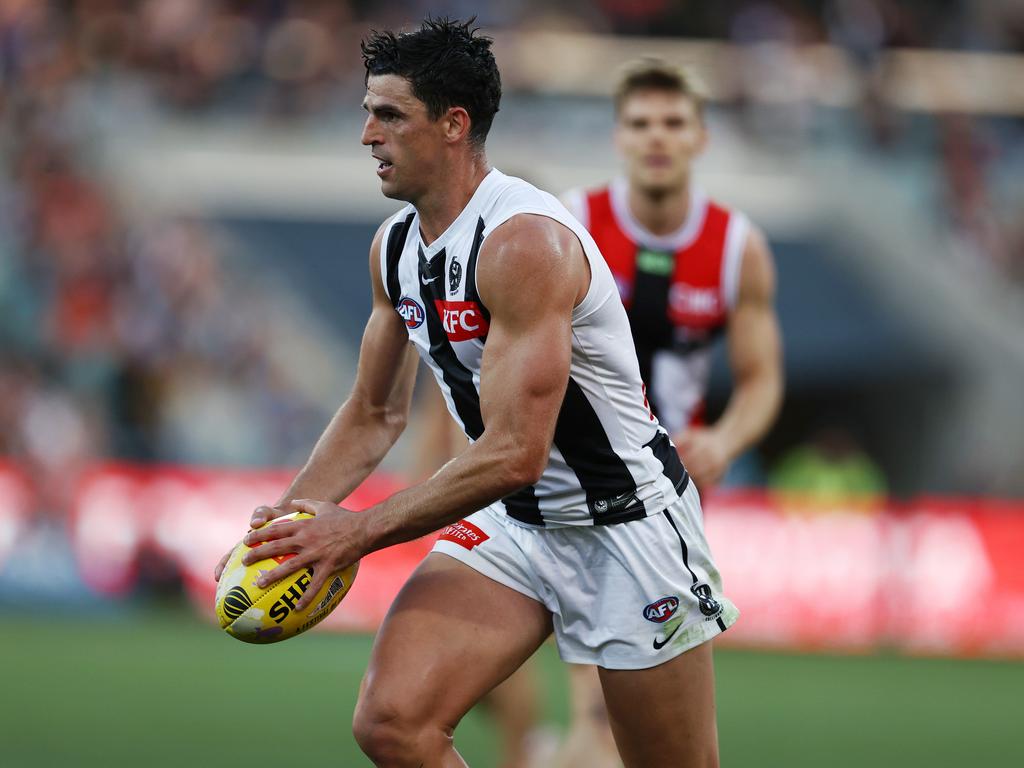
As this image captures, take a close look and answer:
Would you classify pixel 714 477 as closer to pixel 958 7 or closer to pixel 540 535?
pixel 540 535

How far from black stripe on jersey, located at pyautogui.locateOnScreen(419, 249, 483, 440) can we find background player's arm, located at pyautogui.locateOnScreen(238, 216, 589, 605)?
26cm

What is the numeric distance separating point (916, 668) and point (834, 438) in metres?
3.76

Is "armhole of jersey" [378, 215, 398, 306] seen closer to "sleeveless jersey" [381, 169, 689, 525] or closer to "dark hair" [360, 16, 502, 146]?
"sleeveless jersey" [381, 169, 689, 525]

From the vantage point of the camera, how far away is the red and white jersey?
22.2ft

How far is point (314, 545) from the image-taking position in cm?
446

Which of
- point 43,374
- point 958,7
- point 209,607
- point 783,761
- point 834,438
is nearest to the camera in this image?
point 783,761

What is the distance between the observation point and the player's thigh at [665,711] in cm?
487

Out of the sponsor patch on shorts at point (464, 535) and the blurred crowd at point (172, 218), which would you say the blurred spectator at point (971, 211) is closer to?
the blurred crowd at point (172, 218)

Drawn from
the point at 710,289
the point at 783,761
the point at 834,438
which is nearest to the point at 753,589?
the point at 834,438

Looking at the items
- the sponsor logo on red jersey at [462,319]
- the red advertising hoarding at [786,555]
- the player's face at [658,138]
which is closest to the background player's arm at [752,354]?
the player's face at [658,138]

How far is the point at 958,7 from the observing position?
72.8 ft

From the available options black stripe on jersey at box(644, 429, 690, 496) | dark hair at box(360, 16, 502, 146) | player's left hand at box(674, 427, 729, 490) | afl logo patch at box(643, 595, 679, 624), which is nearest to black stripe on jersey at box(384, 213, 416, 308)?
dark hair at box(360, 16, 502, 146)

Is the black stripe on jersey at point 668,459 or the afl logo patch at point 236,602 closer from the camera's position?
the afl logo patch at point 236,602

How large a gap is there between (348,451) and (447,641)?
84 cm
